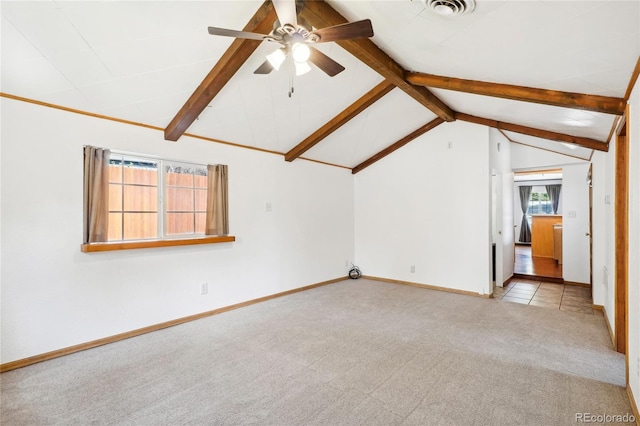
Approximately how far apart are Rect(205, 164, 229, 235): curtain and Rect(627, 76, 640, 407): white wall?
4076mm

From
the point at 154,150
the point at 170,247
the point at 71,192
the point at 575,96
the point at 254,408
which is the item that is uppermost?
the point at 575,96

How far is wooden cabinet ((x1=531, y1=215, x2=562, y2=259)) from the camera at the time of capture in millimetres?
8219

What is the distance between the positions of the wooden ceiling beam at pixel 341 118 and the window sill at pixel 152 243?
5.86 feet

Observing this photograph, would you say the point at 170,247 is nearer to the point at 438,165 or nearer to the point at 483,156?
the point at 438,165

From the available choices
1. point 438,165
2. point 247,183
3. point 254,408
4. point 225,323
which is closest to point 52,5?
point 247,183

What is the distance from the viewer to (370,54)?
3.01 meters

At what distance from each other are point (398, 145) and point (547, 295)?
3.58m

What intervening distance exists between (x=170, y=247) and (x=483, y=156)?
486 centimetres

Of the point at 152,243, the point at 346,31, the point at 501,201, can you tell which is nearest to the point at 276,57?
the point at 346,31

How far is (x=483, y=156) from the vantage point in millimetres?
5012

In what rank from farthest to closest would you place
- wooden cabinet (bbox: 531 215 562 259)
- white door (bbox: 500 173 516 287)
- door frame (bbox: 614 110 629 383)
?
wooden cabinet (bbox: 531 215 562 259), white door (bbox: 500 173 516 287), door frame (bbox: 614 110 629 383)


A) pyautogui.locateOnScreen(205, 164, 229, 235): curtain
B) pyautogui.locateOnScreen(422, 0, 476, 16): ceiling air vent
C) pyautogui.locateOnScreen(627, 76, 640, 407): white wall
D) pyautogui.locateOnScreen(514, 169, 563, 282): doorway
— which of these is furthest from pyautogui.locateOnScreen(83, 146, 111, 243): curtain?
pyautogui.locateOnScreen(514, 169, 563, 282): doorway

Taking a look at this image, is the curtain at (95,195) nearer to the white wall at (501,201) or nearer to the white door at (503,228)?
the white wall at (501,201)

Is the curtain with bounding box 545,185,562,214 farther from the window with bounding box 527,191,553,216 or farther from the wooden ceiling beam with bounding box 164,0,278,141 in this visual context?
the wooden ceiling beam with bounding box 164,0,278,141
